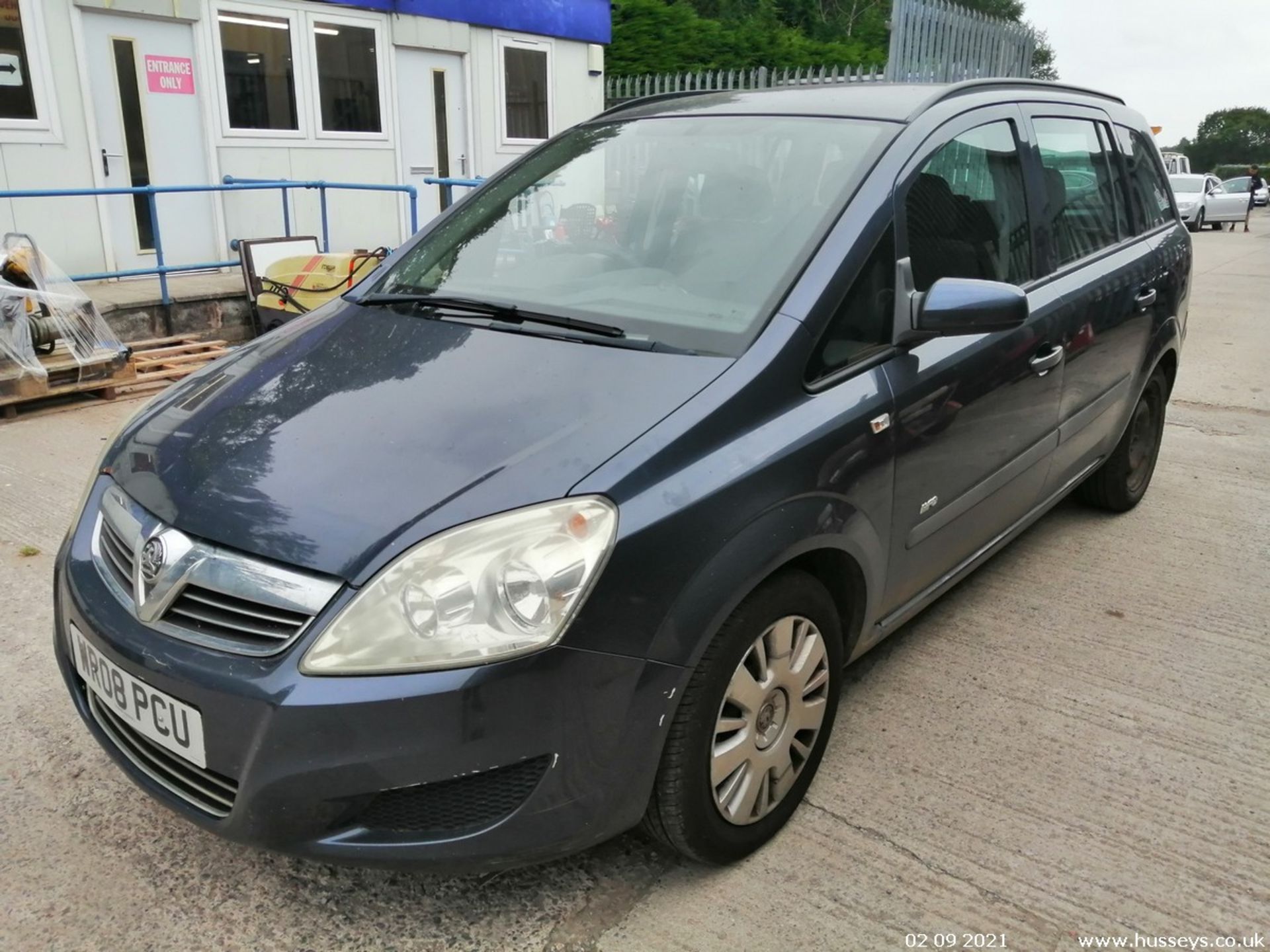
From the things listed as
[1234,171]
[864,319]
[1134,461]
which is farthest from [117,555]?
[1234,171]

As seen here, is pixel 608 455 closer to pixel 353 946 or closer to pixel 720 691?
pixel 720 691

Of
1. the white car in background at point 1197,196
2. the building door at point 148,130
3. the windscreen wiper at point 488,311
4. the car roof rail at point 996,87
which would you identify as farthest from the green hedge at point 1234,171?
the windscreen wiper at point 488,311

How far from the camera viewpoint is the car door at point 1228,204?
27.2 meters

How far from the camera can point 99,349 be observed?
5.96m

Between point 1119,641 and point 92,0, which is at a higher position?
point 92,0

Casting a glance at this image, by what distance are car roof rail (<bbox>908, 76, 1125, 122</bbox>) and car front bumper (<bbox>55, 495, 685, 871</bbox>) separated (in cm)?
189

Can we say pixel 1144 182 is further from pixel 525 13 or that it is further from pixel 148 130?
pixel 525 13

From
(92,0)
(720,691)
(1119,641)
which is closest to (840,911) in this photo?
(720,691)

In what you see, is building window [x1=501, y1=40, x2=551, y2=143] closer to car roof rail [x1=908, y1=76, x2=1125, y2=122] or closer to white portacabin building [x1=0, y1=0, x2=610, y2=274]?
white portacabin building [x1=0, y1=0, x2=610, y2=274]

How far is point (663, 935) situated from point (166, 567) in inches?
49.4

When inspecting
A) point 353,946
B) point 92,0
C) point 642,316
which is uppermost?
point 92,0

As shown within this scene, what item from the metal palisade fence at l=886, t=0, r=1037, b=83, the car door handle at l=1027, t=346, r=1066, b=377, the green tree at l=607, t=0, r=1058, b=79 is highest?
the green tree at l=607, t=0, r=1058, b=79

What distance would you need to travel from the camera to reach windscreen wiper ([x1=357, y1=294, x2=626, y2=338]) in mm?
2467

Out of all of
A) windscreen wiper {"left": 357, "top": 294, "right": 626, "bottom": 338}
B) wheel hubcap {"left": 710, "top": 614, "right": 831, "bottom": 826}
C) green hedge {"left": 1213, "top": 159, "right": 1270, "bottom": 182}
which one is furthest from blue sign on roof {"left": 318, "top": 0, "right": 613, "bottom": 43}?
green hedge {"left": 1213, "top": 159, "right": 1270, "bottom": 182}
